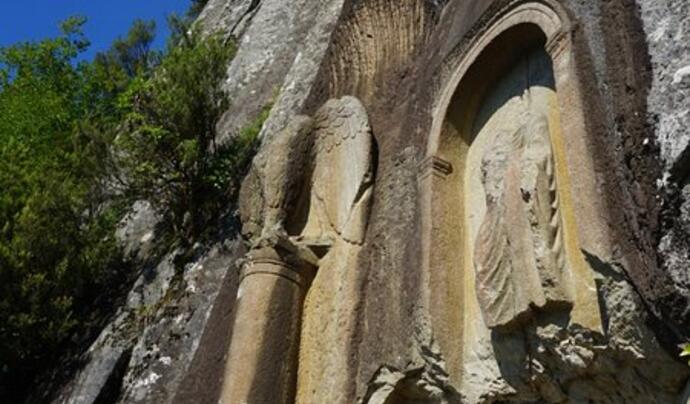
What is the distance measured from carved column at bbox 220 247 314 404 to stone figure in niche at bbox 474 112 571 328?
5.15ft

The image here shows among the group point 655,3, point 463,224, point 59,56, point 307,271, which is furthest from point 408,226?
point 59,56

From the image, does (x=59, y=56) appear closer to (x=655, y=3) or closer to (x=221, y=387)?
(x=221, y=387)

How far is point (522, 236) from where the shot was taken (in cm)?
510

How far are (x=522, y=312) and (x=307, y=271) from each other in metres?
2.11

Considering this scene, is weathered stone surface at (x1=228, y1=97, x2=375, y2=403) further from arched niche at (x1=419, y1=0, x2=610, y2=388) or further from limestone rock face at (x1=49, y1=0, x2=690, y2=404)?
arched niche at (x1=419, y1=0, x2=610, y2=388)

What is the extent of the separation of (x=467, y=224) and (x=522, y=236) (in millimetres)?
978

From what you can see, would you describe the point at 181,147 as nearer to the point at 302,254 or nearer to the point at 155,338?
the point at 155,338

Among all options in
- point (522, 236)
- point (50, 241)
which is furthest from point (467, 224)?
point (50, 241)

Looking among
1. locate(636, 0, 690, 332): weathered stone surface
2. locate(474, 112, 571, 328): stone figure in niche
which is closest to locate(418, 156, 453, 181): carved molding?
locate(474, 112, 571, 328): stone figure in niche

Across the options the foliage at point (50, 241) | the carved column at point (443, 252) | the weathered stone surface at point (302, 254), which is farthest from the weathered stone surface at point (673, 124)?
the foliage at point (50, 241)

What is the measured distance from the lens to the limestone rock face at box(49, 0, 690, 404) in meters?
4.41

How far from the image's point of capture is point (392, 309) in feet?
19.7

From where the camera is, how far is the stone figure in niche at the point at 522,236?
4.88 meters

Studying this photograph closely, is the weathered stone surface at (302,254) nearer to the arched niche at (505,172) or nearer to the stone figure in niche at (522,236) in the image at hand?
the arched niche at (505,172)
